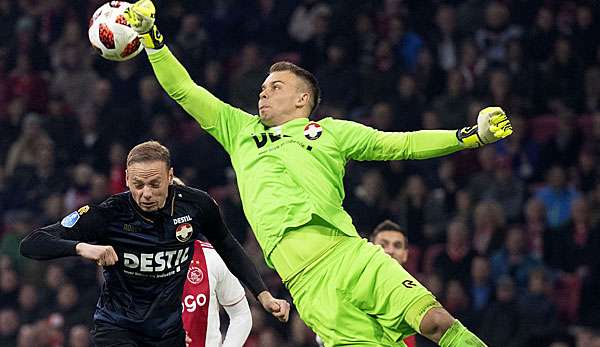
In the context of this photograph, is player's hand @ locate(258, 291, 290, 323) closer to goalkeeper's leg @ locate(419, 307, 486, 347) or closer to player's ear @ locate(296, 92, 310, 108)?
goalkeeper's leg @ locate(419, 307, 486, 347)

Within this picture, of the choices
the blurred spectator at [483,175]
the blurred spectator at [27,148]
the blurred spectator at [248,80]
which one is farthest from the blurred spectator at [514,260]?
the blurred spectator at [27,148]

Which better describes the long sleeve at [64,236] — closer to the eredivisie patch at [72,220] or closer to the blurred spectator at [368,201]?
the eredivisie patch at [72,220]

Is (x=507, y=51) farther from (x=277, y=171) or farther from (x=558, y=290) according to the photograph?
(x=277, y=171)

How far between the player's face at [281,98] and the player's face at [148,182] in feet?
2.34

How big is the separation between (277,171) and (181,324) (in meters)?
0.89

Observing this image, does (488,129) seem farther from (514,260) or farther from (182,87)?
(514,260)

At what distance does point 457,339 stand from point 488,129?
1019mm

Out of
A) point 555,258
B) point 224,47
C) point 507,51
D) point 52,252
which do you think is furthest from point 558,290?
point 52,252

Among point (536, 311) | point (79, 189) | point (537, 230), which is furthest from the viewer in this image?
point (79, 189)

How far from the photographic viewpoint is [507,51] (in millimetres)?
11406

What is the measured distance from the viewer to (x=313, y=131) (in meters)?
6.17

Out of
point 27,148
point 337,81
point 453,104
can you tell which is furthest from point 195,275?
point 27,148

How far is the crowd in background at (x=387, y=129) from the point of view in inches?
395

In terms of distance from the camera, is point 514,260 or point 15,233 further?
point 15,233
